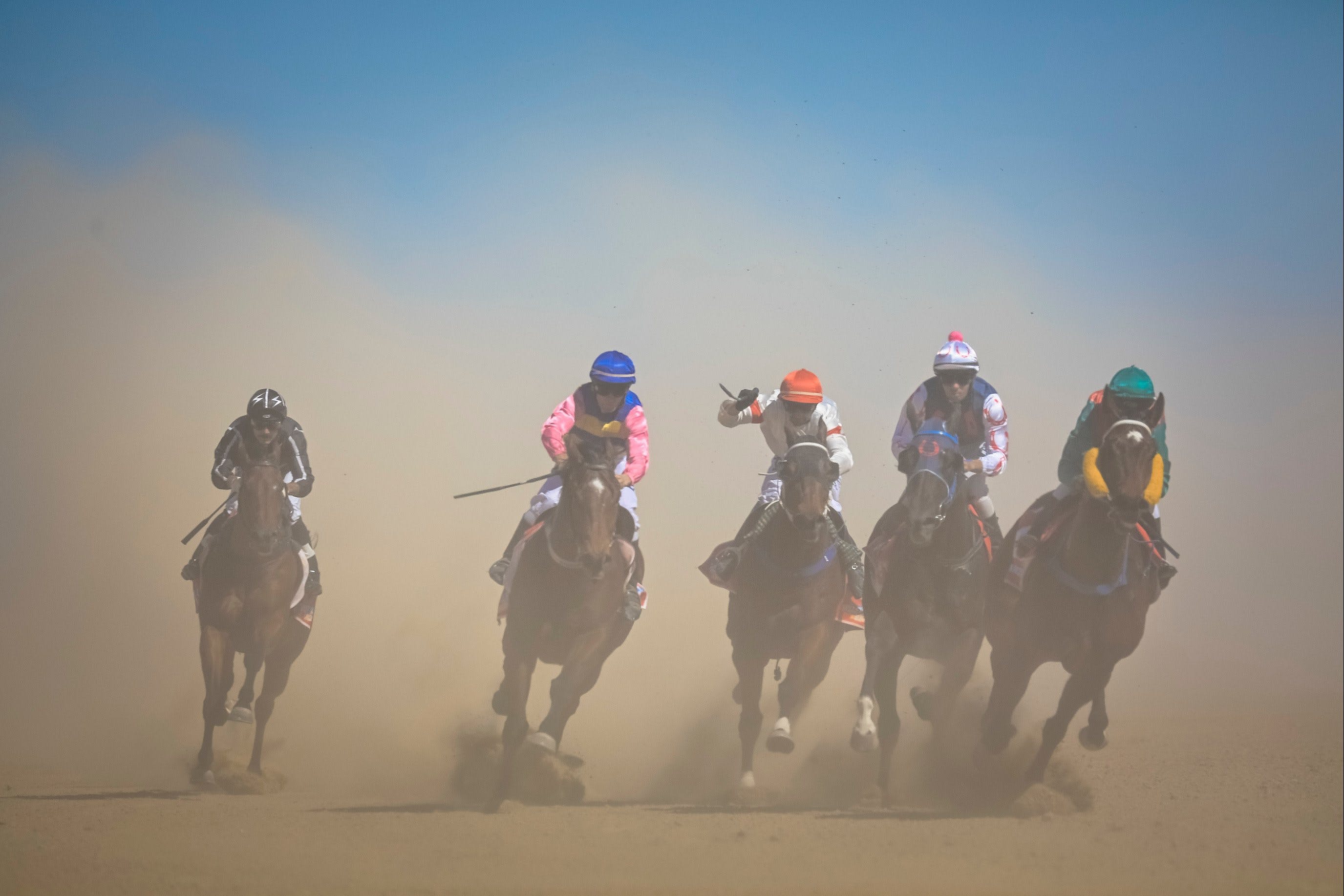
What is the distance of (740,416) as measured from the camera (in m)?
13.5

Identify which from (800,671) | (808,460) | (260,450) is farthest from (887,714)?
(260,450)

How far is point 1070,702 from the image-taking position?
11.3 meters

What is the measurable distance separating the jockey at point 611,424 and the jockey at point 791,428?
2.57 ft

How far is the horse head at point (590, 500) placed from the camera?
11.0 metres

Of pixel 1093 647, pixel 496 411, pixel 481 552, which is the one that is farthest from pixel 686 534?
pixel 1093 647

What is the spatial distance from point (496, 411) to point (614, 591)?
82.6 feet

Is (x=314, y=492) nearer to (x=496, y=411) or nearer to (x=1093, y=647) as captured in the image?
(x=496, y=411)

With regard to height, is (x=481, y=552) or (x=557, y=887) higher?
(x=481, y=552)

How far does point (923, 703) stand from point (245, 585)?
5828 millimetres

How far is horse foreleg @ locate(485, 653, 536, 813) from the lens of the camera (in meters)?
11.3

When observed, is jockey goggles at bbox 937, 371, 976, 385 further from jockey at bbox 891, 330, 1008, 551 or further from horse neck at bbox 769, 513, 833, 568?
horse neck at bbox 769, 513, 833, 568

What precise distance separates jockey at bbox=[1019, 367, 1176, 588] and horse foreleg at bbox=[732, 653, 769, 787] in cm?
245

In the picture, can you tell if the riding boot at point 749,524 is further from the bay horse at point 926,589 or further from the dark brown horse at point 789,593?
the bay horse at point 926,589

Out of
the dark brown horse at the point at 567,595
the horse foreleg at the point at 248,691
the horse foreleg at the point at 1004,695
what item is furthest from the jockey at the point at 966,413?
the horse foreleg at the point at 248,691
